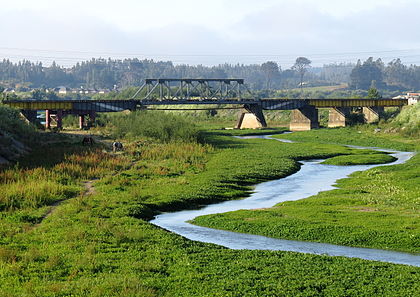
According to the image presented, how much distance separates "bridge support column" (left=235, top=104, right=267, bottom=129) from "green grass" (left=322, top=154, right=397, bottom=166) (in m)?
74.2

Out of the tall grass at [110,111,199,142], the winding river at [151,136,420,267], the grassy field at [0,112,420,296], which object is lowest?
the winding river at [151,136,420,267]

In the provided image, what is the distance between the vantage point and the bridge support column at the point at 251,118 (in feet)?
503

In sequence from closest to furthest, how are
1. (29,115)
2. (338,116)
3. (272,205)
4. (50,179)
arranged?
(272,205) → (50,179) → (29,115) → (338,116)

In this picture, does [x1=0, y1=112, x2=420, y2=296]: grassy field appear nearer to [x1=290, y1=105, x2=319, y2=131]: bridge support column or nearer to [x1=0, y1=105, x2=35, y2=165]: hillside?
[x1=0, y1=105, x2=35, y2=165]: hillside

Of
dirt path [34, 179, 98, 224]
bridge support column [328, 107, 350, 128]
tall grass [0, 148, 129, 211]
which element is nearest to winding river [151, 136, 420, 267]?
dirt path [34, 179, 98, 224]

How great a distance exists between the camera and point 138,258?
28156 mm

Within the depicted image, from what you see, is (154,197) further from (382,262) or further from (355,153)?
(355,153)

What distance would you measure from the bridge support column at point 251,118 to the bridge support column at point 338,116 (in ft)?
56.0

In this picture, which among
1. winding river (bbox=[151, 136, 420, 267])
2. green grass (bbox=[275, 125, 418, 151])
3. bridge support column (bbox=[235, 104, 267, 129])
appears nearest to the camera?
winding river (bbox=[151, 136, 420, 267])

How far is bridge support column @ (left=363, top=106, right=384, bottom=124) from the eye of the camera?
142 m

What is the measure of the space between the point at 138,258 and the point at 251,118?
129484 millimetres

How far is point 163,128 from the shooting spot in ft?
301

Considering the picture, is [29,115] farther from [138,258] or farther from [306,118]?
[138,258]

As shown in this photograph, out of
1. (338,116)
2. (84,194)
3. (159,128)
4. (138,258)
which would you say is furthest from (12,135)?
(338,116)
